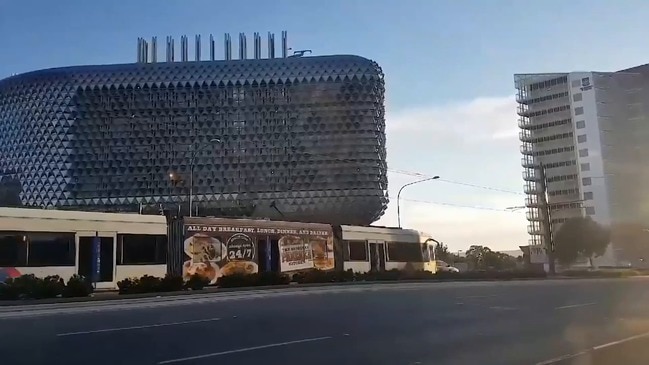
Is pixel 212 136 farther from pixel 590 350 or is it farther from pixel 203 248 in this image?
pixel 590 350

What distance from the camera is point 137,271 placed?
26078 millimetres

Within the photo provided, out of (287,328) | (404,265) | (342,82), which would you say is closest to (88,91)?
(342,82)

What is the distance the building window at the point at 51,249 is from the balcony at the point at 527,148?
116m

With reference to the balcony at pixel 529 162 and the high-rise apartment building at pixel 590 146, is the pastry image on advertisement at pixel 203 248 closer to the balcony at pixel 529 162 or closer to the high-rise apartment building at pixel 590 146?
the high-rise apartment building at pixel 590 146

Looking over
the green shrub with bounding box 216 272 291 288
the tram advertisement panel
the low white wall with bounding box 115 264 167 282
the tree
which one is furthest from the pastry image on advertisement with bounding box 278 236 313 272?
the tree

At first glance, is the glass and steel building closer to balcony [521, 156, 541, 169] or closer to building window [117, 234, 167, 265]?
balcony [521, 156, 541, 169]

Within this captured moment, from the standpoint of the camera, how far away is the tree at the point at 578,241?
286 ft

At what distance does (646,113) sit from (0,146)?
398 ft

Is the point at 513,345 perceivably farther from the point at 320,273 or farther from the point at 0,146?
the point at 0,146

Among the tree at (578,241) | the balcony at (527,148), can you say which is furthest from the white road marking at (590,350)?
the balcony at (527,148)

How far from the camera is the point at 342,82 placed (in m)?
117

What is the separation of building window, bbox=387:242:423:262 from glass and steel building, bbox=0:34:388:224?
225 ft

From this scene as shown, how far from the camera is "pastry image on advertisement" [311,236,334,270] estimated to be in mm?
34469

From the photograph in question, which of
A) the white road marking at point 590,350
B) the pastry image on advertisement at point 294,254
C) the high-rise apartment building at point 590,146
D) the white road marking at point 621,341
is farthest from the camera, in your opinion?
the high-rise apartment building at point 590,146
